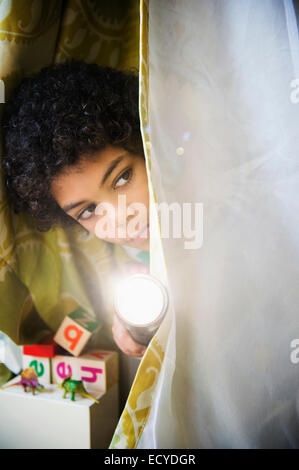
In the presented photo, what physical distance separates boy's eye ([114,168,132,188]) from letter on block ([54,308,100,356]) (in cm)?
46

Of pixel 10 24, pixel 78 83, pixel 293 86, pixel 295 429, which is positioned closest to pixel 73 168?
pixel 78 83

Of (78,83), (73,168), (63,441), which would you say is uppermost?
(78,83)

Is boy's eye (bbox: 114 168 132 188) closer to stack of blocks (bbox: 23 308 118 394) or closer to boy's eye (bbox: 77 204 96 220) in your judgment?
boy's eye (bbox: 77 204 96 220)

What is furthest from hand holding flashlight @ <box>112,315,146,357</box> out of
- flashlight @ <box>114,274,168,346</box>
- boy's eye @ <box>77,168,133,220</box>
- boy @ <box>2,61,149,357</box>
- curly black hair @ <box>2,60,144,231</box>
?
curly black hair @ <box>2,60,144,231</box>

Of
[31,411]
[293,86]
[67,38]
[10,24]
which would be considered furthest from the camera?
[31,411]

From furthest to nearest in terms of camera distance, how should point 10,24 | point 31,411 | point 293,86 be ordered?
point 31,411
point 10,24
point 293,86

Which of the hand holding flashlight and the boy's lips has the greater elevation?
the boy's lips

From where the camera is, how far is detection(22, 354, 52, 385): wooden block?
99 cm

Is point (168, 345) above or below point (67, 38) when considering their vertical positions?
below

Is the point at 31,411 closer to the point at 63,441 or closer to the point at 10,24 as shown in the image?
the point at 63,441

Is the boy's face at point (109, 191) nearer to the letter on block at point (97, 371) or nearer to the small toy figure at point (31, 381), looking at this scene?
the letter on block at point (97, 371)

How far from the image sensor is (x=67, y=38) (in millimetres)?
825

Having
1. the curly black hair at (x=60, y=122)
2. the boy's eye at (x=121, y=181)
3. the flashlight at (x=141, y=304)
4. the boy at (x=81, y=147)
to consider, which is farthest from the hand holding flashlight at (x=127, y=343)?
the curly black hair at (x=60, y=122)

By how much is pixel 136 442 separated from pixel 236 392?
7.1 inches
